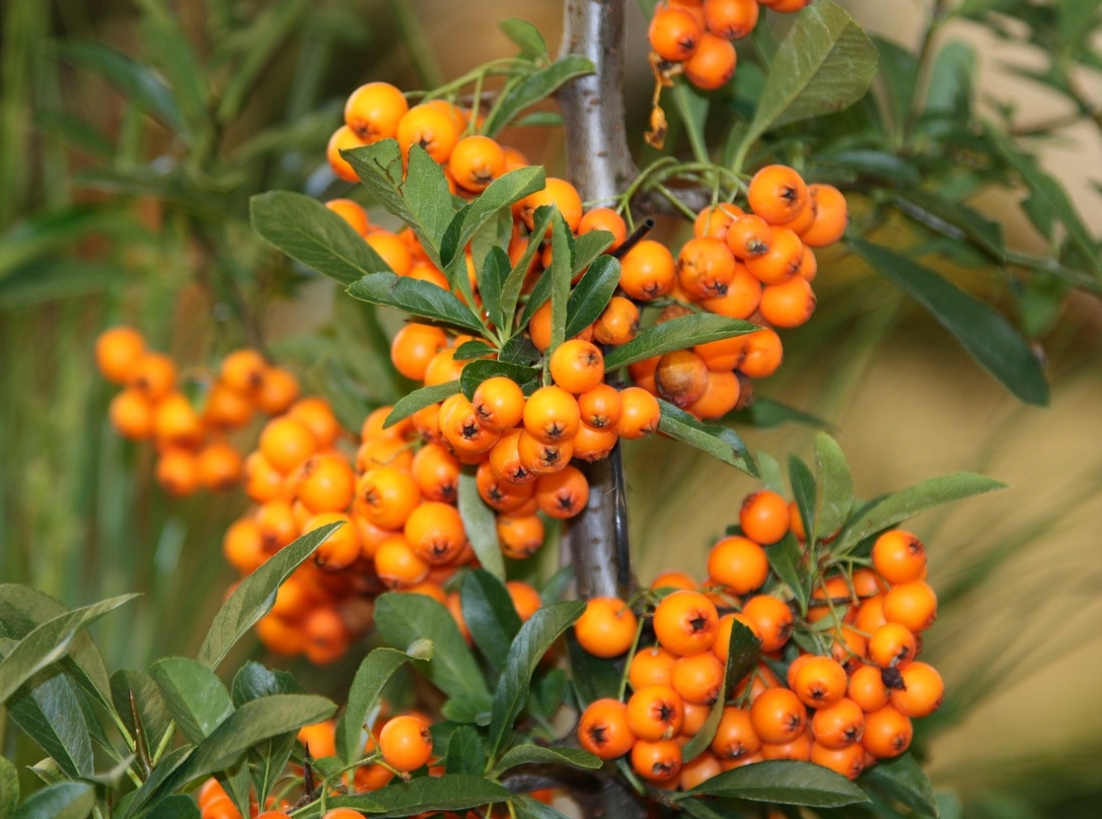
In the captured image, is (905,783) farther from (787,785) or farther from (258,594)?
(258,594)

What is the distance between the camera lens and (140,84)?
41.0 inches

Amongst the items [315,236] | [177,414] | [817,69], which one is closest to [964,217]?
[817,69]

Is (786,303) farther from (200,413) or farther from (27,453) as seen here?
(27,453)

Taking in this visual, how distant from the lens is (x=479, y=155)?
0.50m

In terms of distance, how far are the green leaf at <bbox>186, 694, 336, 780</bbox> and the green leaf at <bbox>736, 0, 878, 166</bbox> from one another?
35 centimetres

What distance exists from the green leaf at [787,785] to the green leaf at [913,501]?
0.12 meters

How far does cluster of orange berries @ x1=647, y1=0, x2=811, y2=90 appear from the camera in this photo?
53cm

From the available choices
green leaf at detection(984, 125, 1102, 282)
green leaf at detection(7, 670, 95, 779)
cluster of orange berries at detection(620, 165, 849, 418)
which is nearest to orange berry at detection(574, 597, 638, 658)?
cluster of orange berries at detection(620, 165, 849, 418)

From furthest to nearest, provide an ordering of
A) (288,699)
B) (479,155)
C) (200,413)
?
(200,413) → (479,155) → (288,699)

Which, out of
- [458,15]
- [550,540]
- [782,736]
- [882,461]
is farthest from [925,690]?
[458,15]

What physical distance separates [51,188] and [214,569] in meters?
0.51

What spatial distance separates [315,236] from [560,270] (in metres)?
0.14

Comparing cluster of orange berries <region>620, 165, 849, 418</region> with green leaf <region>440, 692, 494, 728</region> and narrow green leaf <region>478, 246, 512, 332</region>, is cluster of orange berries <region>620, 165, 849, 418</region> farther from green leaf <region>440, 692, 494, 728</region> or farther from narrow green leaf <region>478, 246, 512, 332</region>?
green leaf <region>440, 692, 494, 728</region>

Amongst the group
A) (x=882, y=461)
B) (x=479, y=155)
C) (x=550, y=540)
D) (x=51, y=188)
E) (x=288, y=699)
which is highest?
(x=479, y=155)
